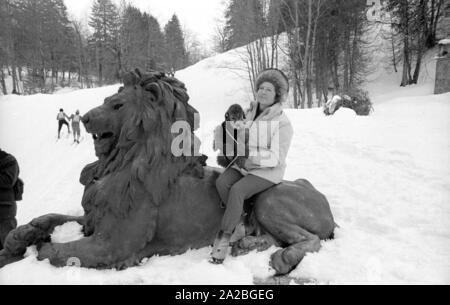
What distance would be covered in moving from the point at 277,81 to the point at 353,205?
6.49 feet

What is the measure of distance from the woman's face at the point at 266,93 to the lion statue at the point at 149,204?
62 cm

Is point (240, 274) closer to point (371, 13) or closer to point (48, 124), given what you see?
point (48, 124)

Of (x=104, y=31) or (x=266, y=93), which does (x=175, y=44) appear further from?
(x=266, y=93)

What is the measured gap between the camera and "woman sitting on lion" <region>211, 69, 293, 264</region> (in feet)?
8.33

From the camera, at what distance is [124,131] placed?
243cm

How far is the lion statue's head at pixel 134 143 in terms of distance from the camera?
7.80 ft

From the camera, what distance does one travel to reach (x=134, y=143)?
2.47 meters

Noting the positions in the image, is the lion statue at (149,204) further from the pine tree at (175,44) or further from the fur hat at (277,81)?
the pine tree at (175,44)

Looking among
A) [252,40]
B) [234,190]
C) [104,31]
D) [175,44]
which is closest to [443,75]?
[252,40]

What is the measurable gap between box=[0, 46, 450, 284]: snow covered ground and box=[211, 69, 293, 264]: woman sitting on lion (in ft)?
1.20

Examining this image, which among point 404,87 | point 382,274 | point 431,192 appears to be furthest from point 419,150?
point 404,87

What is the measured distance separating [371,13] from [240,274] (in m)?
23.6

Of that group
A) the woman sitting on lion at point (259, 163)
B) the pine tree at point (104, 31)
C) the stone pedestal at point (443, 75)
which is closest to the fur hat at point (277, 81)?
the woman sitting on lion at point (259, 163)

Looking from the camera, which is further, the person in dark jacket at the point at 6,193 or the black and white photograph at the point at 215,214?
the person in dark jacket at the point at 6,193
